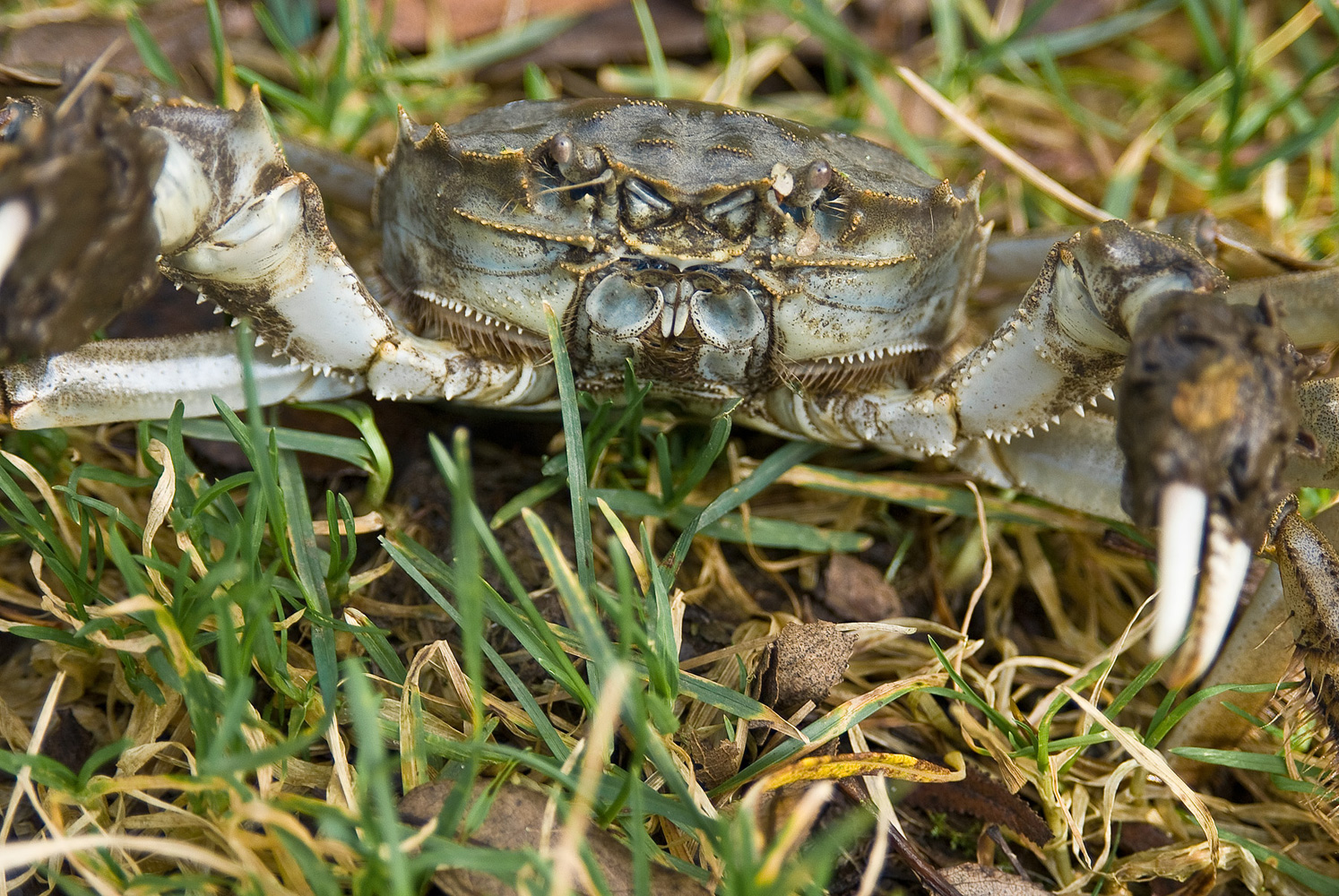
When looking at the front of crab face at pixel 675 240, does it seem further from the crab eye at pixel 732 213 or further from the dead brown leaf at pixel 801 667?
the dead brown leaf at pixel 801 667

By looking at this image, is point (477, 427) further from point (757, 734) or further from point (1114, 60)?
point (1114, 60)

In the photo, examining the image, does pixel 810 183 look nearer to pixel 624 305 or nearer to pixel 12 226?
pixel 624 305

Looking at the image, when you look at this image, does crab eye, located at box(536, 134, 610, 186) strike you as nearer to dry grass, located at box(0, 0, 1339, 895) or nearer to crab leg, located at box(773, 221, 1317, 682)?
dry grass, located at box(0, 0, 1339, 895)

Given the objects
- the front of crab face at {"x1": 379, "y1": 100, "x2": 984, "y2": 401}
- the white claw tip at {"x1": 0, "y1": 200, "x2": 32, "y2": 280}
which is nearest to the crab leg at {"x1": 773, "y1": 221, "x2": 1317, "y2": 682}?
the front of crab face at {"x1": 379, "y1": 100, "x2": 984, "y2": 401}

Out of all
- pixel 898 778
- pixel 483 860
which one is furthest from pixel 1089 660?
pixel 483 860

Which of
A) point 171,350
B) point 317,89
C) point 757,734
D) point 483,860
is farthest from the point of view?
point 317,89

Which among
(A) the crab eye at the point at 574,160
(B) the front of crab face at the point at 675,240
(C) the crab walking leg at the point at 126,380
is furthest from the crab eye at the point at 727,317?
(C) the crab walking leg at the point at 126,380
